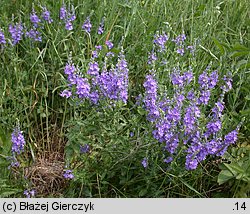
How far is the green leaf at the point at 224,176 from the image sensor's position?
203 centimetres

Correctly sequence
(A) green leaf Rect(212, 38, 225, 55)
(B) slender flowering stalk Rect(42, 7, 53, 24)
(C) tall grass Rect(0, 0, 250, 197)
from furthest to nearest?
(B) slender flowering stalk Rect(42, 7, 53, 24), (A) green leaf Rect(212, 38, 225, 55), (C) tall grass Rect(0, 0, 250, 197)

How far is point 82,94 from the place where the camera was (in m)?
1.98

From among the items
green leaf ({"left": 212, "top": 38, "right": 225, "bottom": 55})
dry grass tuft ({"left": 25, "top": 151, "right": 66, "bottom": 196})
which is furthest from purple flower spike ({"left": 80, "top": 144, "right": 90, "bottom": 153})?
green leaf ({"left": 212, "top": 38, "right": 225, "bottom": 55})

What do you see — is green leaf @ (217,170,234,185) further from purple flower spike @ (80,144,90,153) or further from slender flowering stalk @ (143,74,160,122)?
purple flower spike @ (80,144,90,153)

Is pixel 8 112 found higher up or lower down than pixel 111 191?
higher up

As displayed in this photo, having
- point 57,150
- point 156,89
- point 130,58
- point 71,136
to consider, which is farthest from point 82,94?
point 130,58

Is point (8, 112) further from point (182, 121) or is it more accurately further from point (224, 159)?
point (224, 159)

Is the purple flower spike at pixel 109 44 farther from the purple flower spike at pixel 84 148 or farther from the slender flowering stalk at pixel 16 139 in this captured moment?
the slender flowering stalk at pixel 16 139

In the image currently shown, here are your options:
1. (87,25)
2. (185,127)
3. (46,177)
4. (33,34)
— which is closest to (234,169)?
(185,127)

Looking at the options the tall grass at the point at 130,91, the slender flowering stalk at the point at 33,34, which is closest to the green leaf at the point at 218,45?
the tall grass at the point at 130,91

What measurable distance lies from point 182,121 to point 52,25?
92 cm

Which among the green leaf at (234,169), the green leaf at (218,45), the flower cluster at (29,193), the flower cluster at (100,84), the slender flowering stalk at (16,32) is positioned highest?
the slender flowering stalk at (16,32)

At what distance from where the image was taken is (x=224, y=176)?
2.04 meters

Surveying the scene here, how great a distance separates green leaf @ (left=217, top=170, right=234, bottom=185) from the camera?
2.03 m
